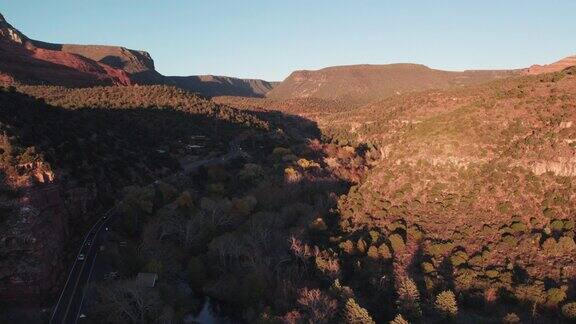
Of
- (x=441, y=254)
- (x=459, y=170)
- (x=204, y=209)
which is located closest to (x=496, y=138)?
(x=459, y=170)

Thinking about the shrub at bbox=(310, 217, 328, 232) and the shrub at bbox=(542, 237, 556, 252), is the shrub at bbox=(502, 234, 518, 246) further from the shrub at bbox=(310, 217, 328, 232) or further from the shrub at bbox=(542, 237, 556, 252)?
the shrub at bbox=(310, 217, 328, 232)

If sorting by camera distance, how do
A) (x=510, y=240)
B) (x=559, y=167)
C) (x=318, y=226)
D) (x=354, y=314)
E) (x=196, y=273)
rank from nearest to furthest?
(x=354, y=314) → (x=510, y=240) → (x=196, y=273) → (x=559, y=167) → (x=318, y=226)

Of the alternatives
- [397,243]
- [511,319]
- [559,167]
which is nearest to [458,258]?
[397,243]

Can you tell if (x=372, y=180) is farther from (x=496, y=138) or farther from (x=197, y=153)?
(x=197, y=153)

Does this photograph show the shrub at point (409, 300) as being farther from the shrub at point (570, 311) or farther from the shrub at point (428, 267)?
the shrub at point (570, 311)

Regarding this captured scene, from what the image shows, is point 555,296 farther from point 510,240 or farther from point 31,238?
point 31,238

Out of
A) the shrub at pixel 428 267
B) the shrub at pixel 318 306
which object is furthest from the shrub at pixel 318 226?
the shrub at pixel 318 306
